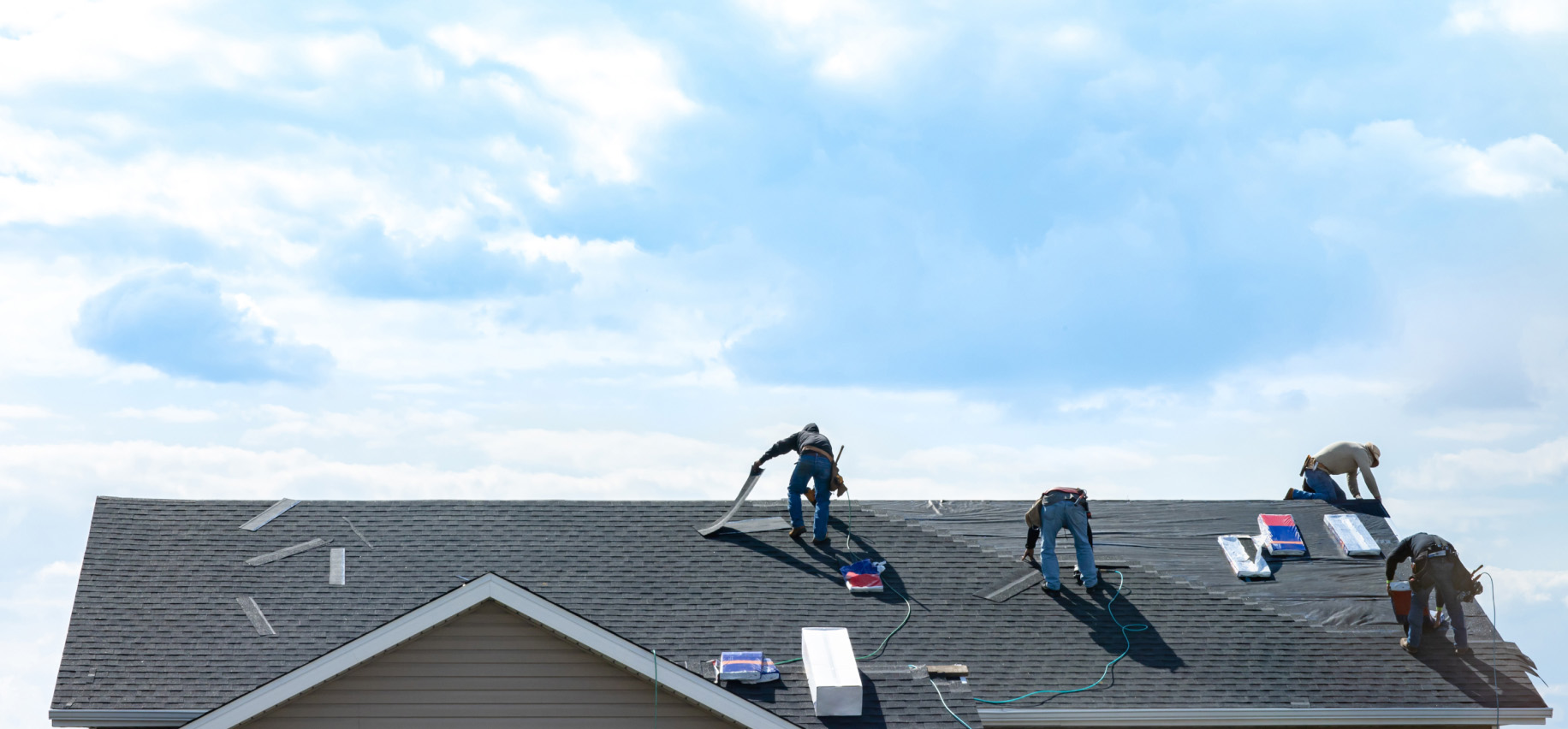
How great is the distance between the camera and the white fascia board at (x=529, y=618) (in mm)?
9961

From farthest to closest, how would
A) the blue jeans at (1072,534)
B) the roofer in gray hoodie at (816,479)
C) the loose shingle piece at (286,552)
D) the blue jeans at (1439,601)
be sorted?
the roofer in gray hoodie at (816,479)
the loose shingle piece at (286,552)
the blue jeans at (1072,534)
the blue jeans at (1439,601)

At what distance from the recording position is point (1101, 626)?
1391cm

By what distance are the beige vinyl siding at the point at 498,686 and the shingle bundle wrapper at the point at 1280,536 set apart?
880cm

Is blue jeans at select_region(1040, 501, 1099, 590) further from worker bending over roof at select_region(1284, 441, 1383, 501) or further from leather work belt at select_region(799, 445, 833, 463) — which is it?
worker bending over roof at select_region(1284, 441, 1383, 501)

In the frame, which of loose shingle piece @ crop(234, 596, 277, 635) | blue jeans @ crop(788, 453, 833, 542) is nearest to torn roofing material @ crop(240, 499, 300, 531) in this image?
loose shingle piece @ crop(234, 596, 277, 635)

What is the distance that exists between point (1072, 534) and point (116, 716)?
34.4 ft

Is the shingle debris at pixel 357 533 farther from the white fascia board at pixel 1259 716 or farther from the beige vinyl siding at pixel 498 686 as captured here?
the white fascia board at pixel 1259 716

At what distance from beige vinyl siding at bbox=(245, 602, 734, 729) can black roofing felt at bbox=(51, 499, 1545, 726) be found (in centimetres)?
174

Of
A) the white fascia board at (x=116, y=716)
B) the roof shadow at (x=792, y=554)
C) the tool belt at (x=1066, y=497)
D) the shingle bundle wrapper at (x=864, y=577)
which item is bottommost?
the white fascia board at (x=116, y=716)

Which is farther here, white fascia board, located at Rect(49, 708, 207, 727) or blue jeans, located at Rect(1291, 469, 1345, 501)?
blue jeans, located at Rect(1291, 469, 1345, 501)

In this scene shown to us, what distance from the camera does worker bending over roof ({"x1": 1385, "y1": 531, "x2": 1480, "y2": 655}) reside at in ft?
44.8

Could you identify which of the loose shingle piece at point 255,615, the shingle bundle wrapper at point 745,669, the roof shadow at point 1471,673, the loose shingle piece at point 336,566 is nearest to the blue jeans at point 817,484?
the shingle bundle wrapper at point 745,669

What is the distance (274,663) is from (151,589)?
7.66ft

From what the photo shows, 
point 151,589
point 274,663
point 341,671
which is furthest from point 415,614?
point 151,589
